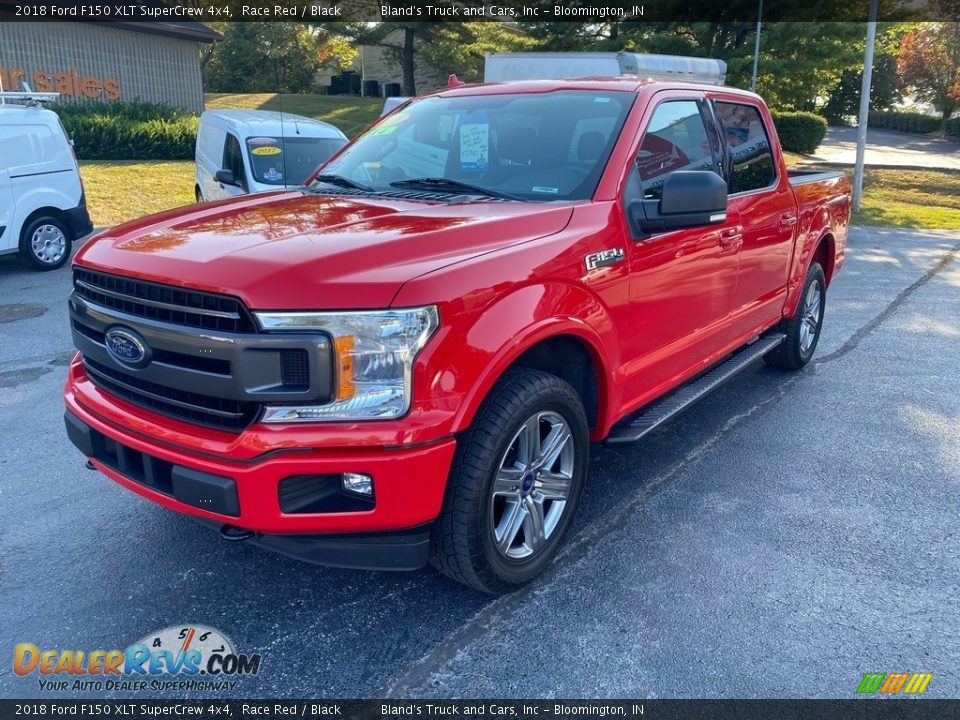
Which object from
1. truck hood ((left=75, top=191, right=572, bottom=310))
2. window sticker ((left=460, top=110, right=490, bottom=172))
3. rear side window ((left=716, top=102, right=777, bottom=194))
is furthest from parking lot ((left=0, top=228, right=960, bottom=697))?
window sticker ((left=460, top=110, right=490, bottom=172))

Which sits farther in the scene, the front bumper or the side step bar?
the side step bar

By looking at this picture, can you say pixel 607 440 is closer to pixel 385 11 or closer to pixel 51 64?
pixel 51 64

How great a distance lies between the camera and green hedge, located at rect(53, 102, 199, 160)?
1947 centimetres

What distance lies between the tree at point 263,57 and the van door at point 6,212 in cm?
3046

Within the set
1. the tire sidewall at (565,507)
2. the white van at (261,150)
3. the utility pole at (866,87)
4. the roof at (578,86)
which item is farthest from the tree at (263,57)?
the tire sidewall at (565,507)

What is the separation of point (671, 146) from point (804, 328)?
8.81 feet

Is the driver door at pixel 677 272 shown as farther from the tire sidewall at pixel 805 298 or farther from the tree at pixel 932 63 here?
the tree at pixel 932 63

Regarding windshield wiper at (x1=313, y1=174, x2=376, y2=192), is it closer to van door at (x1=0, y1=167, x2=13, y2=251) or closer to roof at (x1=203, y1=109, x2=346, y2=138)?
roof at (x1=203, y1=109, x2=346, y2=138)

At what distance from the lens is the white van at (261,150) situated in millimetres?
9867

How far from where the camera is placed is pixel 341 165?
437cm

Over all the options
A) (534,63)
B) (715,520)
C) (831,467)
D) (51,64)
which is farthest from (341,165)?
(51,64)

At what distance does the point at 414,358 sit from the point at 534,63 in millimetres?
9267

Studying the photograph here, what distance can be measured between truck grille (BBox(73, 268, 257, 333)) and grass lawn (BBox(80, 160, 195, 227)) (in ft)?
36.9

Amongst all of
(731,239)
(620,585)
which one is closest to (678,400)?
(731,239)
